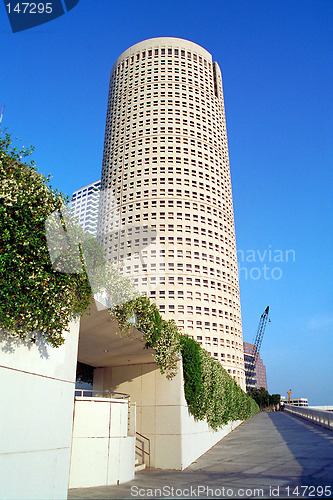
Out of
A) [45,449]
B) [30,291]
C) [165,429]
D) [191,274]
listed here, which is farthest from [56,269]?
[191,274]

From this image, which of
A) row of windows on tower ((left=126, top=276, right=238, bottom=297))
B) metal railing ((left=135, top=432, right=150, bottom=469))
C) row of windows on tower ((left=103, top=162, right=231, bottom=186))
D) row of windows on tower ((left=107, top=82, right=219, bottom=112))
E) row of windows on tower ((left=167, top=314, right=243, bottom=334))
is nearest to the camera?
metal railing ((left=135, top=432, right=150, bottom=469))

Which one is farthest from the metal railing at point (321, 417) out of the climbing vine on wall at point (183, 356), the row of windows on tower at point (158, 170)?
the row of windows on tower at point (158, 170)

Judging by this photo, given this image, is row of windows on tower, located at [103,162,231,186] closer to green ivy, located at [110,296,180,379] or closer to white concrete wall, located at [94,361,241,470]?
white concrete wall, located at [94,361,241,470]

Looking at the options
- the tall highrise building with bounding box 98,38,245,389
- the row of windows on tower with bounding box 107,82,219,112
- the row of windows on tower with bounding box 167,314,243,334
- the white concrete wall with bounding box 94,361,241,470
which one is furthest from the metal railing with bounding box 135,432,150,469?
the row of windows on tower with bounding box 107,82,219,112

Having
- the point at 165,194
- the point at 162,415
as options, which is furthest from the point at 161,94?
the point at 162,415

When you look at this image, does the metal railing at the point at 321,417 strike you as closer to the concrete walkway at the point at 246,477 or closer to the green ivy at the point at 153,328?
the concrete walkway at the point at 246,477

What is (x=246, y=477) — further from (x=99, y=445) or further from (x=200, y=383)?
(x=200, y=383)

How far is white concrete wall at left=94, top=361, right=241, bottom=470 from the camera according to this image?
1591 cm

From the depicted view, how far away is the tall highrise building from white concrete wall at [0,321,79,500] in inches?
2519

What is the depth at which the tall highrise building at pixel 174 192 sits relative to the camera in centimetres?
7706

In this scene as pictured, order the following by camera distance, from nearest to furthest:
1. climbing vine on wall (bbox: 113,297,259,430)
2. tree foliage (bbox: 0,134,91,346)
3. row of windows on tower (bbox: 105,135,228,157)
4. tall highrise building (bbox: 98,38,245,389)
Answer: tree foliage (bbox: 0,134,91,346)
climbing vine on wall (bbox: 113,297,259,430)
tall highrise building (bbox: 98,38,245,389)
row of windows on tower (bbox: 105,135,228,157)

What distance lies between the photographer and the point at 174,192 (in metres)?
82.2

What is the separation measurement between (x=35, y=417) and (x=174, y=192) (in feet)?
247

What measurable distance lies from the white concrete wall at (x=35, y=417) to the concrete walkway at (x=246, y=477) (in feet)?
5.40
